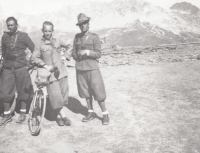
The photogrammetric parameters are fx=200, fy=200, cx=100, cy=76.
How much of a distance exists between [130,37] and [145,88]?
→ 217ft

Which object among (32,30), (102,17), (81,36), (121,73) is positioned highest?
(102,17)

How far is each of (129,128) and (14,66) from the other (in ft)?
8.05

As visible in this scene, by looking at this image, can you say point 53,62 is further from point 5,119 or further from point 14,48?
point 5,119

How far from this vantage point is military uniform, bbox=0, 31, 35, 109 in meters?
3.78

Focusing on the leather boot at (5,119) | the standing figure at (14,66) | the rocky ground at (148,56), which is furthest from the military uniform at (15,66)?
the rocky ground at (148,56)

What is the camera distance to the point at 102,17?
353ft

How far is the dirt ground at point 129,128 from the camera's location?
3.05 m

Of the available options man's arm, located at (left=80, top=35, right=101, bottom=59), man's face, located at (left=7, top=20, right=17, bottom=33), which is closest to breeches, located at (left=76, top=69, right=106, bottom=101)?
man's arm, located at (left=80, top=35, right=101, bottom=59)

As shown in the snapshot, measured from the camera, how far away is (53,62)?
3.55m

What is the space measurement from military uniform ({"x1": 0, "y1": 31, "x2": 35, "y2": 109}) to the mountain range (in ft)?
173

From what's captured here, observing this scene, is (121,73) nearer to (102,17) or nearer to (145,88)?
(145,88)

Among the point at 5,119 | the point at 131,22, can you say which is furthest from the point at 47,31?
the point at 131,22

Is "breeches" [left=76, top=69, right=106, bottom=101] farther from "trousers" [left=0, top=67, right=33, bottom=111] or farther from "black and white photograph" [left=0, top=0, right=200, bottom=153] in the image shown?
"trousers" [left=0, top=67, right=33, bottom=111]

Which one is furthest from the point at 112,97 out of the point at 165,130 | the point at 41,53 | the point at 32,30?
the point at 32,30
